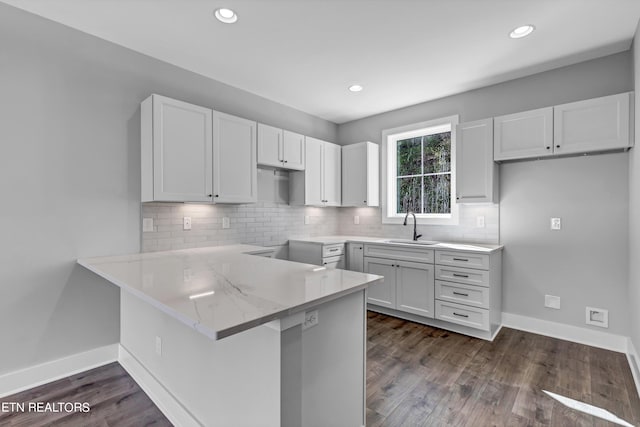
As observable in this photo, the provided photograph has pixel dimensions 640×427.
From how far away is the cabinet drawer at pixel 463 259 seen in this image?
2.96 meters

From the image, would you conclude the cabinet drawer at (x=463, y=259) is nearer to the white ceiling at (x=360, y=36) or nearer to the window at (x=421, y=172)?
the window at (x=421, y=172)

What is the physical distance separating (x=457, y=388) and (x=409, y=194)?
2589 mm

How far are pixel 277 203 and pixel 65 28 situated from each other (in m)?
2.50

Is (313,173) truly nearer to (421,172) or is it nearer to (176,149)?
(421,172)

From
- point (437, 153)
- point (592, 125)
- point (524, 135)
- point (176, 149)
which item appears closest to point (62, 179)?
point (176, 149)

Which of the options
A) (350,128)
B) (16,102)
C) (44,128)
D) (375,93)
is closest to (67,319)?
(44,128)

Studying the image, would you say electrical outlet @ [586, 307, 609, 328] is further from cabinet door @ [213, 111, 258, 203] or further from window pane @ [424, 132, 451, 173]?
cabinet door @ [213, 111, 258, 203]

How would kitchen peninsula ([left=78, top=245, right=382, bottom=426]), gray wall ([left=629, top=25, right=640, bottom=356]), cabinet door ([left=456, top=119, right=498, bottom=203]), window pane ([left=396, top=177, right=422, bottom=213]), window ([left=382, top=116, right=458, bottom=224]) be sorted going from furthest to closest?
window pane ([left=396, top=177, right=422, bottom=213]) < window ([left=382, top=116, right=458, bottom=224]) < cabinet door ([left=456, top=119, right=498, bottom=203]) < gray wall ([left=629, top=25, right=640, bottom=356]) < kitchen peninsula ([left=78, top=245, right=382, bottom=426])

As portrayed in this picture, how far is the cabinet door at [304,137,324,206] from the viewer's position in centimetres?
396

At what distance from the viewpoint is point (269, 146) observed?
3.46 m

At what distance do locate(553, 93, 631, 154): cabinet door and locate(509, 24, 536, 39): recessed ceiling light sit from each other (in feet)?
2.56

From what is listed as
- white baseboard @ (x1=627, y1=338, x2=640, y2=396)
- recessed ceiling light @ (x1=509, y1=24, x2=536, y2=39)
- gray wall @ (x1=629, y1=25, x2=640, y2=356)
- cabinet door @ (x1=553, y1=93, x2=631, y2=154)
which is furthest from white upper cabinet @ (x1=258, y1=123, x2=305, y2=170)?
white baseboard @ (x1=627, y1=338, x2=640, y2=396)

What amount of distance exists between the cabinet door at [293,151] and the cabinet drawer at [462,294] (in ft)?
Result: 6.98

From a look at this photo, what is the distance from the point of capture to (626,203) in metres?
2.69
